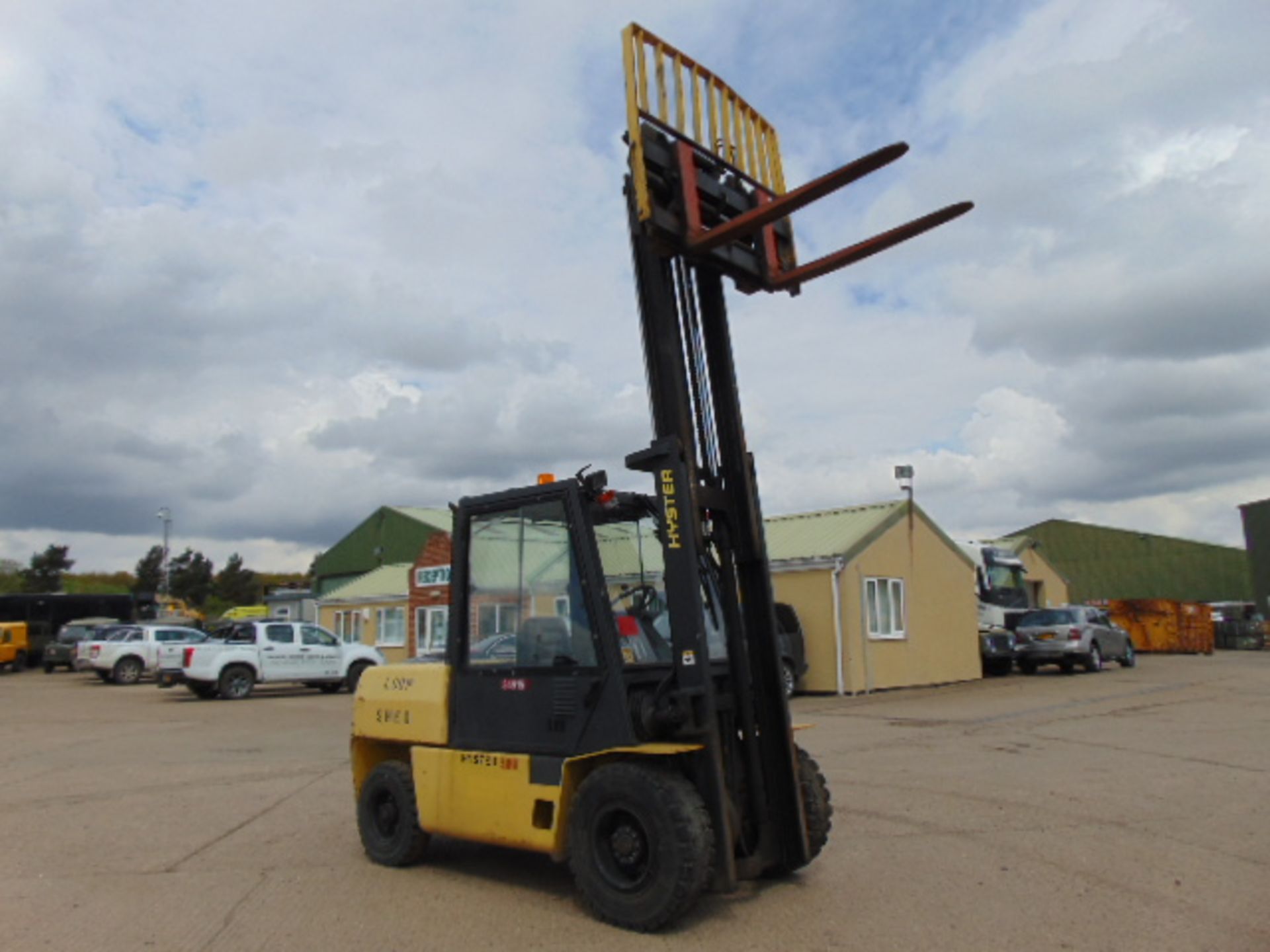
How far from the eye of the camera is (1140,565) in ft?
199

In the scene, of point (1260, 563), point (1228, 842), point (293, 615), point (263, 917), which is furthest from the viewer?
point (1260, 563)

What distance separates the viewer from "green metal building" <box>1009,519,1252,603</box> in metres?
59.3

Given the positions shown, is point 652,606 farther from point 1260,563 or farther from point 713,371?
point 1260,563

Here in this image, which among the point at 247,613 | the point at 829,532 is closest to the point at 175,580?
the point at 247,613

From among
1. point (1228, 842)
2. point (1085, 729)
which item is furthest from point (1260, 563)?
point (1228, 842)

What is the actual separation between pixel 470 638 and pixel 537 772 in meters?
1.05

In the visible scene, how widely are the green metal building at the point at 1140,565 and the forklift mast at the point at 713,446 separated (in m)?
57.2

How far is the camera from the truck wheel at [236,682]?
23422 millimetres

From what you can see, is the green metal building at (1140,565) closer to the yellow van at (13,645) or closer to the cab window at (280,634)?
the cab window at (280,634)

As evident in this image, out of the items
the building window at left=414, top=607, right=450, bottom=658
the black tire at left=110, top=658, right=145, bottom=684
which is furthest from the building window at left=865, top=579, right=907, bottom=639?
the black tire at left=110, top=658, right=145, bottom=684

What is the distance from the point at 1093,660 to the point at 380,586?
23.0 m

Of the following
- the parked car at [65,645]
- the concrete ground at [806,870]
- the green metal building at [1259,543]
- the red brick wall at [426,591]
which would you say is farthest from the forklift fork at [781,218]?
the green metal building at [1259,543]

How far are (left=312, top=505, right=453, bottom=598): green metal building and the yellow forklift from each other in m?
38.2

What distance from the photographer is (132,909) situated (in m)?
5.88
